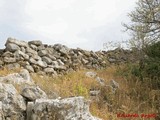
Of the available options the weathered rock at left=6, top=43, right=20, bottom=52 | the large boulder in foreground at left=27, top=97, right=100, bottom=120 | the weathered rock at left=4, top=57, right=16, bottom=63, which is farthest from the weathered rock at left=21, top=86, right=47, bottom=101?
the weathered rock at left=6, top=43, right=20, bottom=52

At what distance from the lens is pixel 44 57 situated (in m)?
15.7

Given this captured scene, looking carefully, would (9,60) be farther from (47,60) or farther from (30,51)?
(47,60)

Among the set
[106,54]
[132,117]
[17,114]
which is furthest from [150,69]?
[106,54]

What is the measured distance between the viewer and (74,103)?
6906 mm

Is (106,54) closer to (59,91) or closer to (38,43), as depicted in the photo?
(38,43)

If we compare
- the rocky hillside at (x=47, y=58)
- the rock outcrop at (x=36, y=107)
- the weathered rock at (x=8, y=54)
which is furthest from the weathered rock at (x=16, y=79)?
the weathered rock at (x=8, y=54)

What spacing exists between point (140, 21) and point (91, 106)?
8.13 metres

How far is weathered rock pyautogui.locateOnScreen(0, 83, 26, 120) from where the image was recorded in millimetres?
7094

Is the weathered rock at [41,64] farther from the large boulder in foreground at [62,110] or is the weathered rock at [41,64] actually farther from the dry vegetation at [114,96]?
the large boulder in foreground at [62,110]

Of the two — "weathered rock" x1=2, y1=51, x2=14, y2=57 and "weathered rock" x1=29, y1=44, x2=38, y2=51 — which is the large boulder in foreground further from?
"weathered rock" x1=29, y1=44, x2=38, y2=51

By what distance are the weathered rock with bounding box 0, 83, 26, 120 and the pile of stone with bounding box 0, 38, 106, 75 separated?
642 cm

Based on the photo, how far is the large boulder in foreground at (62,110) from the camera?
6816 millimetres

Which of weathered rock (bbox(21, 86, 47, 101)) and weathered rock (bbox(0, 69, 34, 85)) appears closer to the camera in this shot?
weathered rock (bbox(21, 86, 47, 101))

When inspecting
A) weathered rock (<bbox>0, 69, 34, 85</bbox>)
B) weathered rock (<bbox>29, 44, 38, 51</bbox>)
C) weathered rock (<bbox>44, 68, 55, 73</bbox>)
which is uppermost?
weathered rock (<bbox>29, 44, 38, 51</bbox>)
